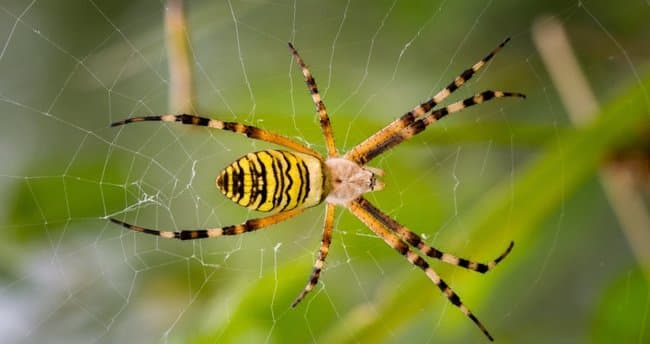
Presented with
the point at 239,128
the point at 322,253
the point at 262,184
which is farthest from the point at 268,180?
the point at 322,253

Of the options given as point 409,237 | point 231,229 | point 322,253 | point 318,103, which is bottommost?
point 409,237

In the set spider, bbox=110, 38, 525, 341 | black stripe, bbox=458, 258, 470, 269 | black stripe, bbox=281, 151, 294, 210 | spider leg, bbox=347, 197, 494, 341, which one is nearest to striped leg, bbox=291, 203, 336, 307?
spider, bbox=110, 38, 525, 341

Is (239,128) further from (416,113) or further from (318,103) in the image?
(416,113)

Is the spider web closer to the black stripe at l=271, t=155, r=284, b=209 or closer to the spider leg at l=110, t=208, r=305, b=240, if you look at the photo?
the spider leg at l=110, t=208, r=305, b=240

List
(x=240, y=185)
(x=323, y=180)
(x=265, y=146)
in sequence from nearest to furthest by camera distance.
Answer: (x=240, y=185), (x=323, y=180), (x=265, y=146)

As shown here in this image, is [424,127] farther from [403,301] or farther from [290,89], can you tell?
[403,301]

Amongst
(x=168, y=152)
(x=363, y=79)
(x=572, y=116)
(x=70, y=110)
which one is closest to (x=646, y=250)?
(x=572, y=116)

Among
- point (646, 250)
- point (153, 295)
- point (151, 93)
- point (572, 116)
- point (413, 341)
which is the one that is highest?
point (151, 93)
